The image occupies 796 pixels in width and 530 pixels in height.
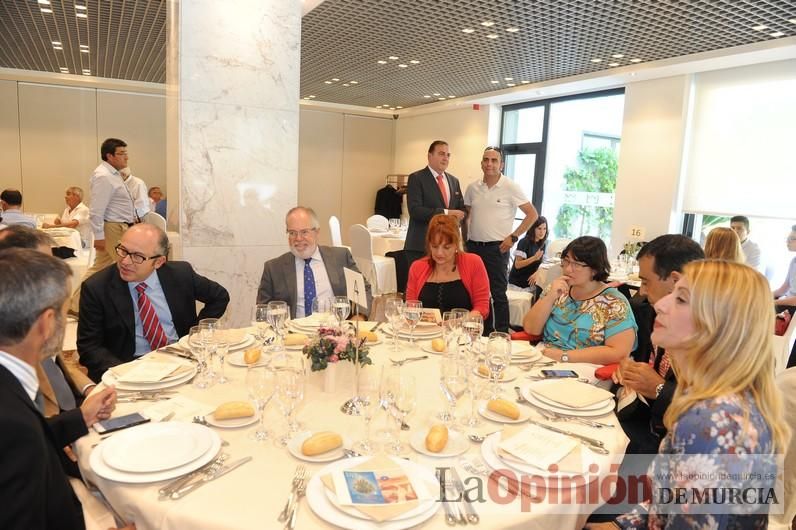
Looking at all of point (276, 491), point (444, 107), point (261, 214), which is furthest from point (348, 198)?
point (276, 491)

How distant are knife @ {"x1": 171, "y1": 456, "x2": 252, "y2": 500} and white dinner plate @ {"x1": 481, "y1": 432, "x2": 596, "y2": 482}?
0.66m

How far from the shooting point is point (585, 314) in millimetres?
2682

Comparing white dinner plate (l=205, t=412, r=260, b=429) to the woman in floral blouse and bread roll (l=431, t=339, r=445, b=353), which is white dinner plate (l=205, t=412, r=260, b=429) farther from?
the woman in floral blouse

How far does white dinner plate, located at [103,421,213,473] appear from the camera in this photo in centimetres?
138

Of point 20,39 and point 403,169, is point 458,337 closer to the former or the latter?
point 20,39

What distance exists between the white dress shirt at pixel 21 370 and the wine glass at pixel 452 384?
3.80ft

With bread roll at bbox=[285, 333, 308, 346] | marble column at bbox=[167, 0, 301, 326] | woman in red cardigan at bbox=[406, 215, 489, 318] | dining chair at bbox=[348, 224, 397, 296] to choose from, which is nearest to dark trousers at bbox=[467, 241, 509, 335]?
woman in red cardigan at bbox=[406, 215, 489, 318]

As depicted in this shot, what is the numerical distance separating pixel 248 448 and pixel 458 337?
3.15ft

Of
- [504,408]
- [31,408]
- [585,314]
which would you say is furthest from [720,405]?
[31,408]

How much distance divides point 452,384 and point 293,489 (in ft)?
2.02

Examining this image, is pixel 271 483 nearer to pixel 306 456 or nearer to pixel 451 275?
pixel 306 456

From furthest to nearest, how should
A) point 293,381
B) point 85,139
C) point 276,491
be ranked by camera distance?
point 85,139 < point 293,381 < point 276,491

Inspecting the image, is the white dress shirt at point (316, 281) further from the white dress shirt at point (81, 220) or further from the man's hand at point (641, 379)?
the white dress shirt at point (81, 220)

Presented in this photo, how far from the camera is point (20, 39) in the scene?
7.45 metres
